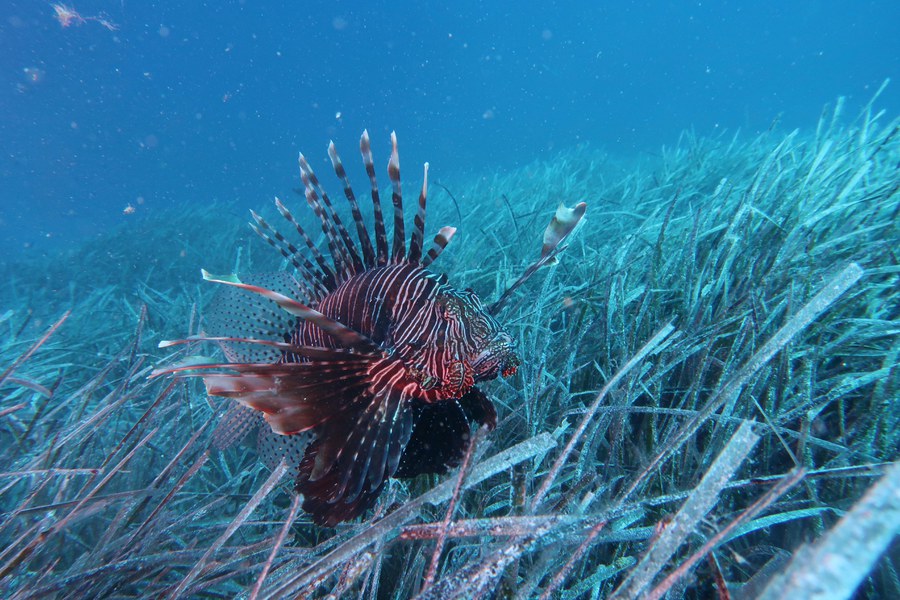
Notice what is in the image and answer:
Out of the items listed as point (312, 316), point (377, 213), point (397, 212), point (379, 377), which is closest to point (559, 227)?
point (397, 212)

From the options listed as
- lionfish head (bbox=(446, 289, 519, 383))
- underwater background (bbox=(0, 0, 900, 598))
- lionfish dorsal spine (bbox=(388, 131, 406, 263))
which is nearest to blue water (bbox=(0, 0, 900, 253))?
underwater background (bbox=(0, 0, 900, 598))

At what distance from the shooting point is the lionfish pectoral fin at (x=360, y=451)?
202 cm

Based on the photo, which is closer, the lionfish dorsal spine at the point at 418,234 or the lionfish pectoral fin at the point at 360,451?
the lionfish pectoral fin at the point at 360,451

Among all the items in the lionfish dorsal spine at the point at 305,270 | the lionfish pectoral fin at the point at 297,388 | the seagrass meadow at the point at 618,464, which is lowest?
the seagrass meadow at the point at 618,464

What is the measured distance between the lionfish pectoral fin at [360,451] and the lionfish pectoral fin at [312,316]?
0.16 metres

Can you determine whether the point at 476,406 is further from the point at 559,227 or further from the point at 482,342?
the point at 559,227

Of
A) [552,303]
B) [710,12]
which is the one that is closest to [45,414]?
[552,303]

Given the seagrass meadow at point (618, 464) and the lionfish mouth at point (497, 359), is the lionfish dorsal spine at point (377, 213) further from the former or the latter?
the seagrass meadow at point (618, 464)

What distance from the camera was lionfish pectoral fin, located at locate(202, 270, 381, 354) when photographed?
1.63 m

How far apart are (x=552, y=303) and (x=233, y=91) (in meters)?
102

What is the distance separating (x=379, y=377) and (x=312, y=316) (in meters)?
0.59

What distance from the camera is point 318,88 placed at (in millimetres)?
87000

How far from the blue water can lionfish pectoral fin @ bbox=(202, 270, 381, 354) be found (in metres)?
57.2

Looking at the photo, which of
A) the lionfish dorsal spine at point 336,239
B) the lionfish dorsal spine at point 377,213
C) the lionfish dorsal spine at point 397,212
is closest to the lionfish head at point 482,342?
the lionfish dorsal spine at point 397,212
